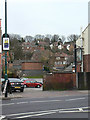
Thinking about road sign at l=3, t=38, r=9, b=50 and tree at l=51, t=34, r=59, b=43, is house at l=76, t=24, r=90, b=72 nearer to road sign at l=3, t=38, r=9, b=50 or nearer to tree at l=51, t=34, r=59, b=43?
road sign at l=3, t=38, r=9, b=50

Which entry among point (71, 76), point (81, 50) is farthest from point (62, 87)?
point (81, 50)

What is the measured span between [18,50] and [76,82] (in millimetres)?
72786

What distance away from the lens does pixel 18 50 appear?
98.4m

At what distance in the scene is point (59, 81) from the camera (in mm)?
26609

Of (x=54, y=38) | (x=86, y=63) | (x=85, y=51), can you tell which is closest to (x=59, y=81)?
(x=86, y=63)

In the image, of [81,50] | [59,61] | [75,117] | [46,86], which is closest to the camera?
[75,117]

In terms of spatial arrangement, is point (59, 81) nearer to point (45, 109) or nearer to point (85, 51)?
point (85, 51)

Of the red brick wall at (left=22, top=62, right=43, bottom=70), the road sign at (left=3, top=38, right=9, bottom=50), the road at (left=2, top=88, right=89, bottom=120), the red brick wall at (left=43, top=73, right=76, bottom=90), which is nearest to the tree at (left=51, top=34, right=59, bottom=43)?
the red brick wall at (left=22, top=62, right=43, bottom=70)

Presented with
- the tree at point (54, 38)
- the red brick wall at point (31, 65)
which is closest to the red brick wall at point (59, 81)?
the red brick wall at point (31, 65)

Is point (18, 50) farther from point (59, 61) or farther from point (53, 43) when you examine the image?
point (53, 43)

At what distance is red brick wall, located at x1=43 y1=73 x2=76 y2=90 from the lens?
26453 mm

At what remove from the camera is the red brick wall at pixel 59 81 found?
1041 inches

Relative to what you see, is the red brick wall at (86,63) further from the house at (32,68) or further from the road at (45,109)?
the house at (32,68)

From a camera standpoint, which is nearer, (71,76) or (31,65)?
(71,76)
